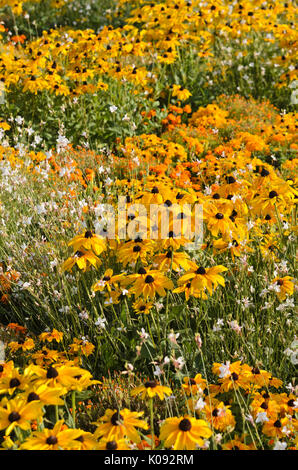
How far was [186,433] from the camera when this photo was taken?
2.27m

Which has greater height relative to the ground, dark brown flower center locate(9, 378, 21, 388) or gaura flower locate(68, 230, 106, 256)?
gaura flower locate(68, 230, 106, 256)

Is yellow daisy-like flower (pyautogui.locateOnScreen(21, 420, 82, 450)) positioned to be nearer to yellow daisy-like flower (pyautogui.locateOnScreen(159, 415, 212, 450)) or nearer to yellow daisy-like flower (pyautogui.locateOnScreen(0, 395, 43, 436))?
yellow daisy-like flower (pyautogui.locateOnScreen(0, 395, 43, 436))

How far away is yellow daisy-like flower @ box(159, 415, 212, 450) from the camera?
224 centimetres

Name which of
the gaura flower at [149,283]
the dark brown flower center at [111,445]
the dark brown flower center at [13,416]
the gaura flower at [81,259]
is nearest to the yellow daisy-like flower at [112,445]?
the dark brown flower center at [111,445]

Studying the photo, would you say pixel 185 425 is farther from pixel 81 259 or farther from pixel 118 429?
pixel 81 259

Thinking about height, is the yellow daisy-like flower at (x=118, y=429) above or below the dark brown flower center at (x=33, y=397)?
below

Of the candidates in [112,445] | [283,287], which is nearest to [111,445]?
[112,445]

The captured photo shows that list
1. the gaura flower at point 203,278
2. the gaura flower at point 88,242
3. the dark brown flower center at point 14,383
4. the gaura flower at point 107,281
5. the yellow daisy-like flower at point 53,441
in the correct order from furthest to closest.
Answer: the gaura flower at point 88,242 → the gaura flower at point 107,281 → the gaura flower at point 203,278 → the dark brown flower center at point 14,383 → the yellow daisy-like flower at point 53,441

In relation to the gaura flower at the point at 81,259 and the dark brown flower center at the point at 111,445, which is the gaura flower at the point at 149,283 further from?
the dark brown flower center at the point at 111,445

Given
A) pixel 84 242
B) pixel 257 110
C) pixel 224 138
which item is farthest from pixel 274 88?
pixel 84 242

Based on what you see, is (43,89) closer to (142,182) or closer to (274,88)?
(142,182)

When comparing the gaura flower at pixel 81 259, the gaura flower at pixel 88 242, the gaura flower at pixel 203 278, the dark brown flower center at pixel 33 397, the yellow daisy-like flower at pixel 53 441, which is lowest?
the yellow daisy-like flower at pixel 53 441

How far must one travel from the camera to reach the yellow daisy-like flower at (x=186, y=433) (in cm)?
224

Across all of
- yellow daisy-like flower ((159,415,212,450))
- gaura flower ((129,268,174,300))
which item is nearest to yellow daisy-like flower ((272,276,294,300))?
gaura flower ((129,268,174,300))
